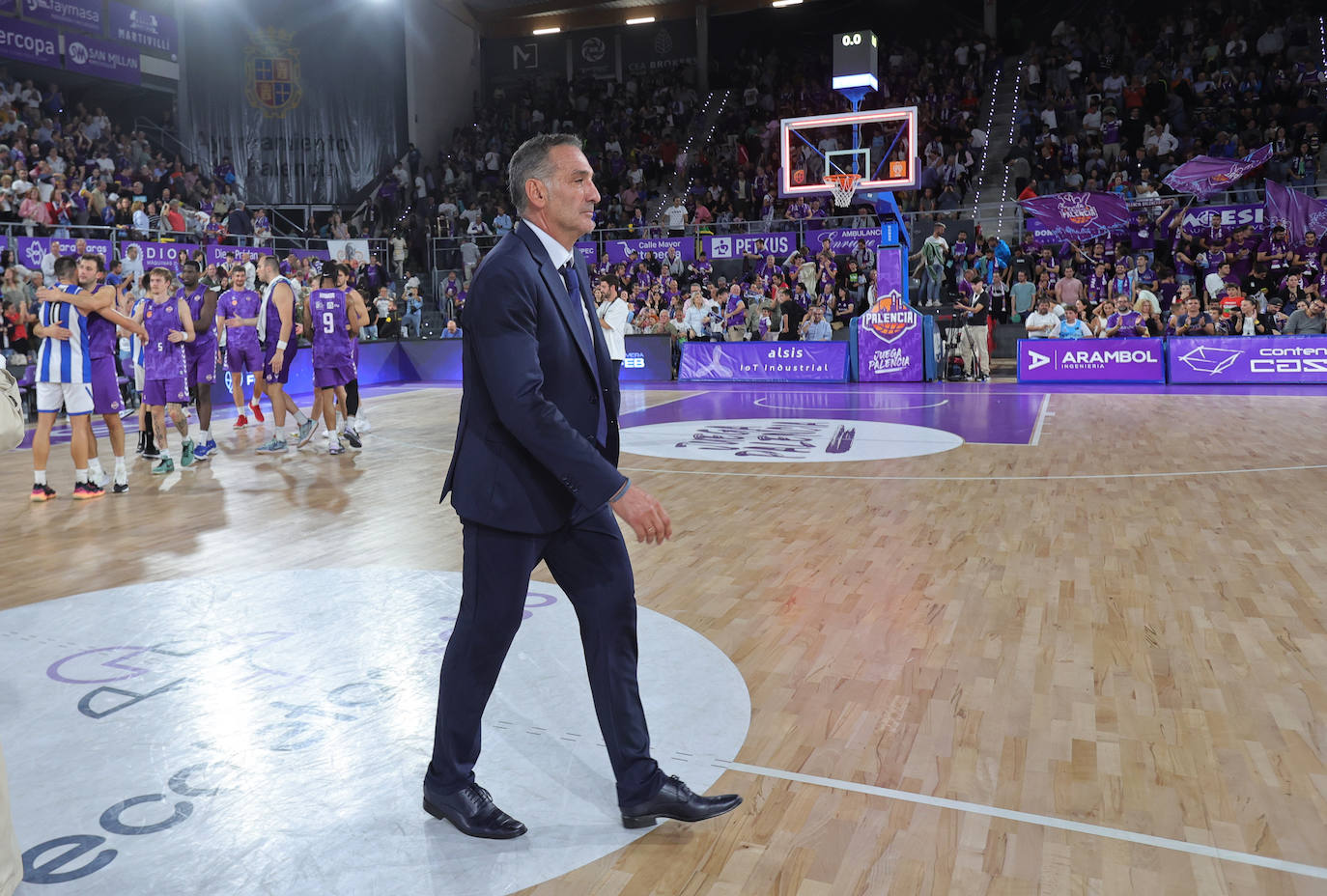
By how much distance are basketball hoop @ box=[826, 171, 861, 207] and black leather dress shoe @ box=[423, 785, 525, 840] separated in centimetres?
1467

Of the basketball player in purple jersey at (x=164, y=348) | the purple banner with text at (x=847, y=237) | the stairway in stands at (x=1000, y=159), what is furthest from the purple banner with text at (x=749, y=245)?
the basketball player in purple jersey at (x=164, y=348)

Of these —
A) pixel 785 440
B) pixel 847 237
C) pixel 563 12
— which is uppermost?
pixel 563 12

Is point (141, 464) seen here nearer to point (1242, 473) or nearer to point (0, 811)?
point (0, 811)

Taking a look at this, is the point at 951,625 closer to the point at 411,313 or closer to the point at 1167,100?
the point at 411,313

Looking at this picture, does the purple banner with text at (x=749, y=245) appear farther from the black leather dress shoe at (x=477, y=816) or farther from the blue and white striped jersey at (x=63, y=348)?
the black leather dress shoe at (x=477, y=816)

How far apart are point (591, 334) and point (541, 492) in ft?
1.41

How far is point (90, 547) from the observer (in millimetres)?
5793

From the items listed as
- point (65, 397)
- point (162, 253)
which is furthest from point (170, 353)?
point (162, 253)

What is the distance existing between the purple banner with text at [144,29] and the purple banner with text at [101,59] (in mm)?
266

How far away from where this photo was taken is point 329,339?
29.9ft

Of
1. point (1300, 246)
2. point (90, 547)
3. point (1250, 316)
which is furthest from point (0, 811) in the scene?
point (1300, 246)

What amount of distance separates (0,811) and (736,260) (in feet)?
63.9

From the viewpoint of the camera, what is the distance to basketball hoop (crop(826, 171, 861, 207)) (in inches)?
628

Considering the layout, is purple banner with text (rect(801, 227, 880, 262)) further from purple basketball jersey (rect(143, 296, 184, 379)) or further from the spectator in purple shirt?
purple basketball jersey (rect(143, 296, 184, 379))
